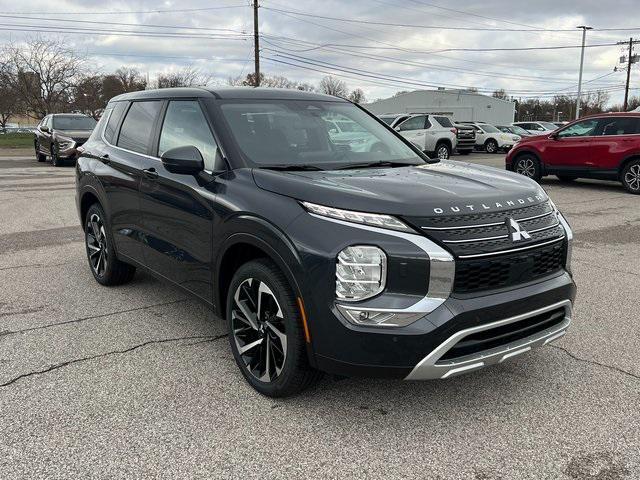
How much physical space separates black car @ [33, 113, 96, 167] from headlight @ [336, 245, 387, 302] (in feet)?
56.9

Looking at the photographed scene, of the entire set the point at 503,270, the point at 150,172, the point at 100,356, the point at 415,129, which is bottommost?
the point at 100,356

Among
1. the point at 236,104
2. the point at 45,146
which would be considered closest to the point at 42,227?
the point at 236,104

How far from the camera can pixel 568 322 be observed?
10.8 ft

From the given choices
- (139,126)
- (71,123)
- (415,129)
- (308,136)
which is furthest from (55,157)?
(308,136)

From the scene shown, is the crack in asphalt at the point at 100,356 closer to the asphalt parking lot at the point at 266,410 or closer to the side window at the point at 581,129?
the asphalt parking lot at the point at 266,410

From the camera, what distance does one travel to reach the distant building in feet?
209

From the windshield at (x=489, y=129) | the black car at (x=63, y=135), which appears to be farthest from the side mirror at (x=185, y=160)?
the windshield at (x=489, y=129)

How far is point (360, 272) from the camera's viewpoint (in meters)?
2.72

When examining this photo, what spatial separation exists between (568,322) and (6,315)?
4312 millimetres

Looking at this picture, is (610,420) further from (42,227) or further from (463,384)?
(42,227)

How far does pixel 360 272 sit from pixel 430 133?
741 inches

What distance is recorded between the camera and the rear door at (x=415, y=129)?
67.9ft

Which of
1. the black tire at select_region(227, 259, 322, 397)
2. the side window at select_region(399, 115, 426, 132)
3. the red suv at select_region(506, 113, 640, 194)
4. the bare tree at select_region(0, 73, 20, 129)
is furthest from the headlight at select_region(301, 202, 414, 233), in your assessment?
the bare tree at select_region(0, 73, 20, 129)

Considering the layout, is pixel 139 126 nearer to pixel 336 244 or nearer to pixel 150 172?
pixel 150 172
